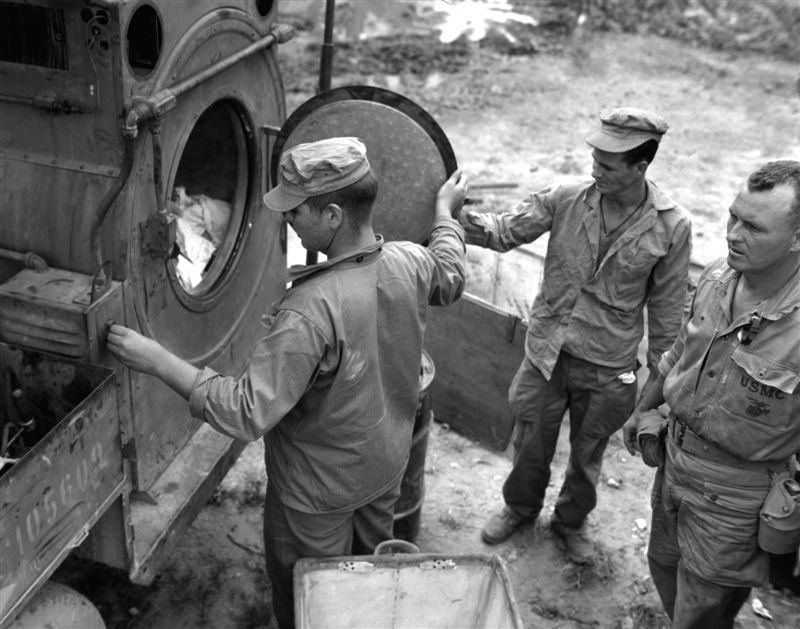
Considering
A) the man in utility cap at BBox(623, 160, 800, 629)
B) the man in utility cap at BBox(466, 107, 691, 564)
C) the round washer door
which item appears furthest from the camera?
the man in utility cap at BBox(466, 107, 691, 564)

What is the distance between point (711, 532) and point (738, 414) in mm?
446

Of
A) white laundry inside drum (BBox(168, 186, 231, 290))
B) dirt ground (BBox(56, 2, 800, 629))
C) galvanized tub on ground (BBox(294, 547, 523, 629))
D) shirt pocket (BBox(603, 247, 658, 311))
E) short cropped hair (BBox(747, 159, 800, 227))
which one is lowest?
dirt ground (BBox(56, 2, 800, 629))

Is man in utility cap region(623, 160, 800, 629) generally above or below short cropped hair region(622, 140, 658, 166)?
below

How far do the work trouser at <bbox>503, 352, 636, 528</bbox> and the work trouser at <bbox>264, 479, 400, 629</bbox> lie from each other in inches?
37.3

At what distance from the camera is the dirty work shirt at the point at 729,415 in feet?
8.91

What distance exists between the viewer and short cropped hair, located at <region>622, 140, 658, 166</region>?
131 inches

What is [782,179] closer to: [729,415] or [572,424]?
[729,415]

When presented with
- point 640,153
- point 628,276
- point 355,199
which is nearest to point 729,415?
point 628,276

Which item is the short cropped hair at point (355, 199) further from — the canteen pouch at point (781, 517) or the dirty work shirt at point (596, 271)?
the canteen pouch at point (781, 517)

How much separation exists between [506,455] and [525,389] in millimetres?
1082

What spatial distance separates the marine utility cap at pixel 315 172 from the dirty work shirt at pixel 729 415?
4.15 ft

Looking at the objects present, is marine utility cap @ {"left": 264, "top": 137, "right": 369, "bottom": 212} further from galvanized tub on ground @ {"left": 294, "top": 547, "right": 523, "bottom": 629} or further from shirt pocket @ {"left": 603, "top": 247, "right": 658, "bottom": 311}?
shirt pocket @ {"left": 603, "top": 247, "right": 658, "bottom": 311}

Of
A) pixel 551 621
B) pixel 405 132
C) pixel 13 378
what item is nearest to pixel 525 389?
pixel 551 621

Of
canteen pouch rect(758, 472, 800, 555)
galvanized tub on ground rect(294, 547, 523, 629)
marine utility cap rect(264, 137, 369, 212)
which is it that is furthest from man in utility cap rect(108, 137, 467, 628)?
canteen pouch rect(758, 472, 800, 555)
